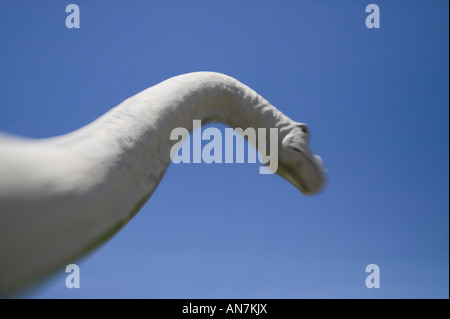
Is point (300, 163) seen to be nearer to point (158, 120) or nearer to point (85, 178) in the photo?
point (158, 120)

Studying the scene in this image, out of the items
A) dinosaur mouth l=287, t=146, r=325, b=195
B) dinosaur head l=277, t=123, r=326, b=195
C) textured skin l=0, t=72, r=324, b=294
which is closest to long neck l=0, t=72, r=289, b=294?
textured skin l=0, t=72, r=324, b=294

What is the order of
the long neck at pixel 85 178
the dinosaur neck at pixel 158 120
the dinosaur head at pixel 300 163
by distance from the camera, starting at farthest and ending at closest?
the dinosaur head at pixel 300 163, the dinosaur neck at pixel 158 120, the long neck at pixel 85 178

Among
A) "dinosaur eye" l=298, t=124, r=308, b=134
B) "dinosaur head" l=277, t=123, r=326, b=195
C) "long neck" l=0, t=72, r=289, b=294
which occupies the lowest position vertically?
"long neck" l=0, t=72, r=289, b=294

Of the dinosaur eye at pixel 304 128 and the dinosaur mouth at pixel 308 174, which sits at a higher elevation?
the dinosaur eye at pixel 304 128

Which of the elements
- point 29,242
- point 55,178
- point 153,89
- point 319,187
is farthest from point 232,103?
point 29,242

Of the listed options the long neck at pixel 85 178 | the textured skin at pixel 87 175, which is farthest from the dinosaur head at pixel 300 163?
the long neck at pixel 85 178

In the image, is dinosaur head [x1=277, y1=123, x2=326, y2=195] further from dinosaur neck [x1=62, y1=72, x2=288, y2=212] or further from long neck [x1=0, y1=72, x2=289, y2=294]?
long neck [x1=0, y1=72, x2=289, y2=294]

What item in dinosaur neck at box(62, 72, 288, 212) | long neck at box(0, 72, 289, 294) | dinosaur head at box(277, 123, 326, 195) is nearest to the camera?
long neck at box(0, 72, 289, 294)

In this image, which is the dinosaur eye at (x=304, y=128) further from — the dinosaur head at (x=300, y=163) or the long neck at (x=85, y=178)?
the long neck at (x=85, y=178)

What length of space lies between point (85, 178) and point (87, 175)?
0.05 feet

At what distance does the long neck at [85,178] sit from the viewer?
1.54 metres

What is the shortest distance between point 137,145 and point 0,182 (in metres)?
0.61

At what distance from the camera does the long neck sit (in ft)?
5.05

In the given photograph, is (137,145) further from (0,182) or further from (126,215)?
(0,182)
